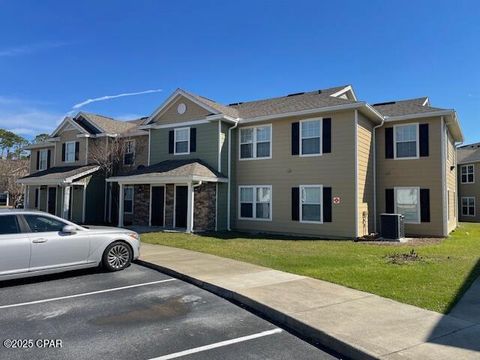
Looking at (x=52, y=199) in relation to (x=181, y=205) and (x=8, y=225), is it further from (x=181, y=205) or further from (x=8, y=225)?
(x=8, y=225)

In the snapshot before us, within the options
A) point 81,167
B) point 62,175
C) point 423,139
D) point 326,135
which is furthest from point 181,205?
point 423,139

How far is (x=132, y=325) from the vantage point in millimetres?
5570

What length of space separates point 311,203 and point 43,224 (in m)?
11.7

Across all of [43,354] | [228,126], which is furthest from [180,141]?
[43,354]

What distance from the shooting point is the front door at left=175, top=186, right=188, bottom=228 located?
1938 centimetres

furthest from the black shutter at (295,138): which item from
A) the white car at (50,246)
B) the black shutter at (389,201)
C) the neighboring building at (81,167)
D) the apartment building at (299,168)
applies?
the white car at (50,246)

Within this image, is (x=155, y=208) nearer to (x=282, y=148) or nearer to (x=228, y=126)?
(x=228, y=126)

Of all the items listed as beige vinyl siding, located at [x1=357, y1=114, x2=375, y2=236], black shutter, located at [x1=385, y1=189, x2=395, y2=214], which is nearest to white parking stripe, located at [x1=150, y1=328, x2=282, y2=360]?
beige vinyl siding, located at [x1=357, y1=114, x2=375, y2=236]

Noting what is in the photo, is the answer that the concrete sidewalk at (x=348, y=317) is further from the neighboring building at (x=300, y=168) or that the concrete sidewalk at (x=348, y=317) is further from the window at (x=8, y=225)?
the neighboring building at (x=300, y=168)

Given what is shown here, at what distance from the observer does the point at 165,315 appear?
6055 millimetres

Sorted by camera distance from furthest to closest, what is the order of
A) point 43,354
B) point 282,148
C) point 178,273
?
point 282,148
point 178,273
point 43,354

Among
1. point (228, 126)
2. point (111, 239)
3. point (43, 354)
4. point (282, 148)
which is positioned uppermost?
point (228, 126)

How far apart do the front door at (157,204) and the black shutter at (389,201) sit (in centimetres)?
1129

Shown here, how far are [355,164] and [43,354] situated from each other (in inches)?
548
